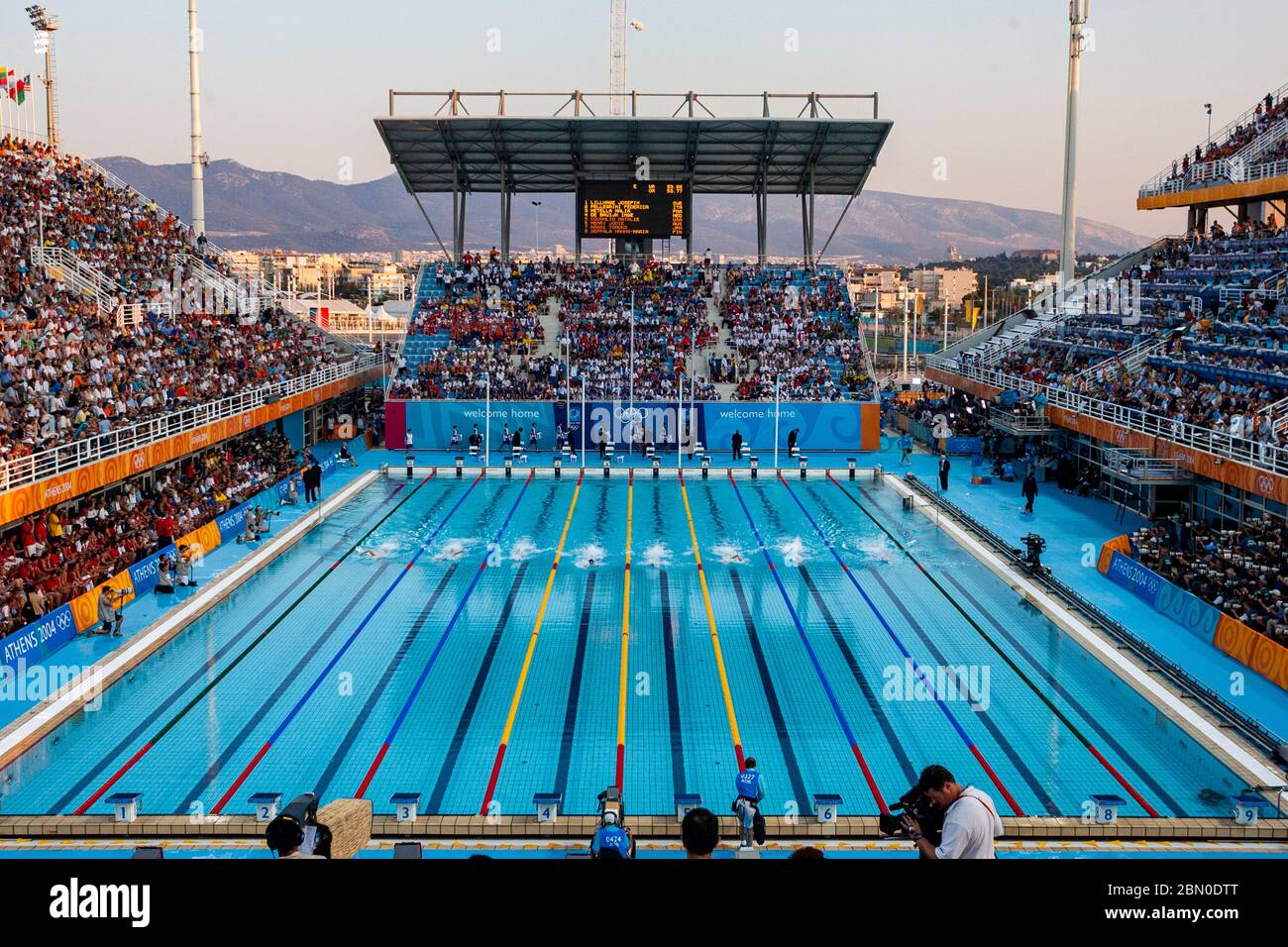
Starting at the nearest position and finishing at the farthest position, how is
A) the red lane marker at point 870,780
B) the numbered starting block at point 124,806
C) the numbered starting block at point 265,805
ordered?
the numbered starting block at point 265,805
the numbered starting block at point 124,806
the red lane marker at point 870,780

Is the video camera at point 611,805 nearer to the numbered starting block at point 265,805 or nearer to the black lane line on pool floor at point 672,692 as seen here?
the black lane line on pool floor at point 672,692

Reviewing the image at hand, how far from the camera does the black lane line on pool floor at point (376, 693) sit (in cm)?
1145

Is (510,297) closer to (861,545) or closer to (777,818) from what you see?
(861,545)

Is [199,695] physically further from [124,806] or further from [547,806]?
[547,806]

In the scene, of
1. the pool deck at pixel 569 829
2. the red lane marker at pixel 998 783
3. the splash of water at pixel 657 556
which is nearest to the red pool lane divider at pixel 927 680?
the red lane marker at pixel 998 783

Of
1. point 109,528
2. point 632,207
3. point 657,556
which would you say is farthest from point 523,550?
point 632,207

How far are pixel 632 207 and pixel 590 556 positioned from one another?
25326 mm

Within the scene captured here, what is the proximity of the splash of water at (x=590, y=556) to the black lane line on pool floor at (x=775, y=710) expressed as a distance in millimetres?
2969

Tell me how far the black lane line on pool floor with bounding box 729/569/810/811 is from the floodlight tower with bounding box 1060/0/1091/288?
940 inches

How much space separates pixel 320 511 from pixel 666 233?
22.7m

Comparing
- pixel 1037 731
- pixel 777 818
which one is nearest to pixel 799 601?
pixel 1037 731

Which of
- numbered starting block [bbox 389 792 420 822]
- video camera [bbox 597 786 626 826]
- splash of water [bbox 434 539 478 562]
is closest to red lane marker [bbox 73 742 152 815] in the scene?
numbered starting block [bbox 389 792 420 822]

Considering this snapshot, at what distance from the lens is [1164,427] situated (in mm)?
23156

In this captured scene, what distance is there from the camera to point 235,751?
39.3ft
